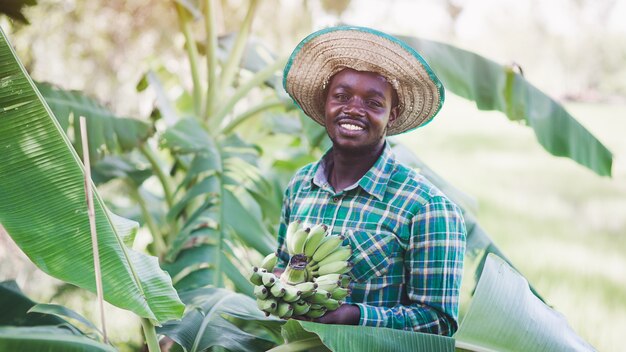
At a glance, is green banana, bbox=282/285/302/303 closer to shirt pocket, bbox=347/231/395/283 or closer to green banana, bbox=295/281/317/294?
green banana, bbox=295/281/317/294

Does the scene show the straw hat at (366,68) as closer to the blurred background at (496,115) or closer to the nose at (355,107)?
the nose at (355,107)

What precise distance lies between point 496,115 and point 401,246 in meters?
14.3

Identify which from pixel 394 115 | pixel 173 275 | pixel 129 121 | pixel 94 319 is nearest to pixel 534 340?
pixel 394 115

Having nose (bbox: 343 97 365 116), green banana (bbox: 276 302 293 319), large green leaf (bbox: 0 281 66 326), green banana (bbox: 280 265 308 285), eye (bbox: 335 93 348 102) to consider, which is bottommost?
large green leaf (bbox: 0 281 66 326)

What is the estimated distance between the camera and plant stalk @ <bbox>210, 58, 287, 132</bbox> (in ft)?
10.6

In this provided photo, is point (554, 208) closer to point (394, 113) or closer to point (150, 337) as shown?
point (394, 113)

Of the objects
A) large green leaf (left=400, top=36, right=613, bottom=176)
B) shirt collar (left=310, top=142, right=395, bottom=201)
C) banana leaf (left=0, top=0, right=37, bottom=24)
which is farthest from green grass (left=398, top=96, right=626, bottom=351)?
banana leaf (left=0, top=0, right=37, bottom=24)

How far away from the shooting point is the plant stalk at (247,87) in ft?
10.6

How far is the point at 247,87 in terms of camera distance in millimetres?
3314

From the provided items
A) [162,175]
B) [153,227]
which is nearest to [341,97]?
[162,175]

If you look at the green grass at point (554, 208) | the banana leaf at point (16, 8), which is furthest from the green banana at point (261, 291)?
the banana leaf at point (16, 8)

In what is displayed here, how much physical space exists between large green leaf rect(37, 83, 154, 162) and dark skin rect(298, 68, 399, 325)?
5.01ft

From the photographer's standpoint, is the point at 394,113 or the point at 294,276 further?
the point at 394,113

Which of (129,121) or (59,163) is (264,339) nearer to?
(59,163)
